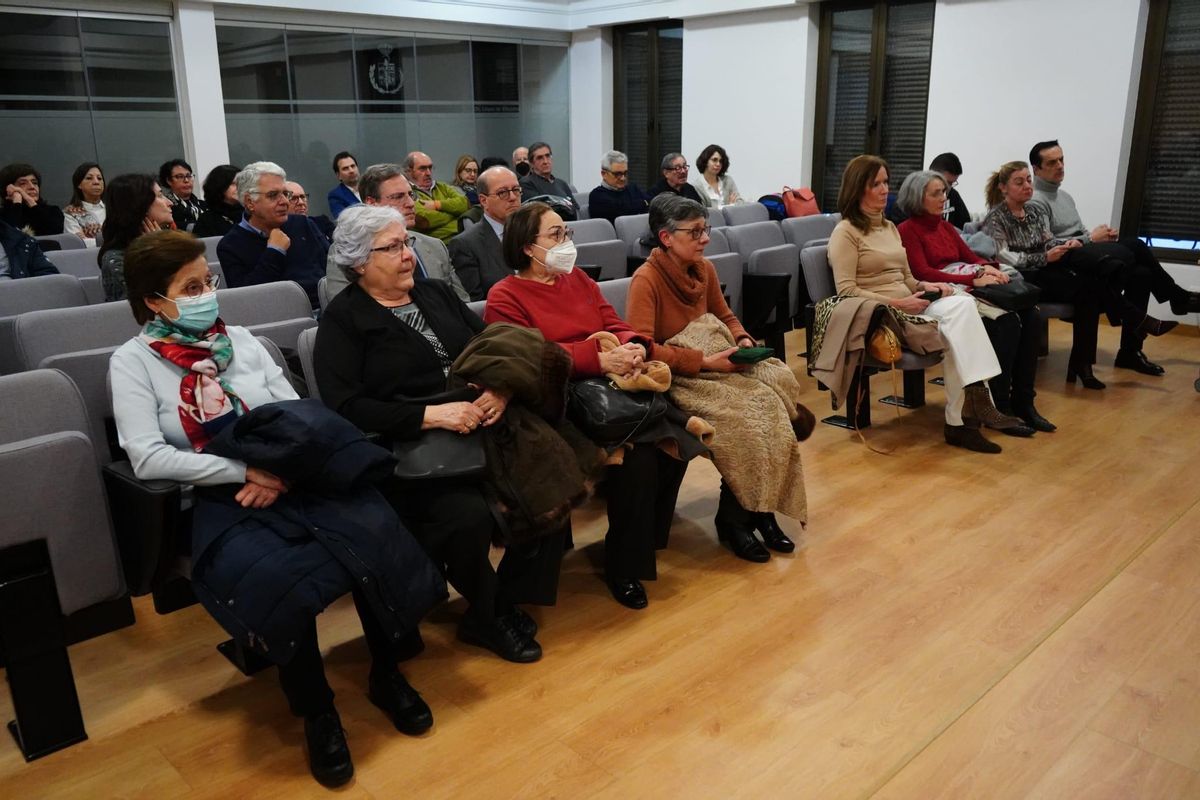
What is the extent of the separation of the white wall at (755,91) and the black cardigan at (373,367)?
7201 millimetres

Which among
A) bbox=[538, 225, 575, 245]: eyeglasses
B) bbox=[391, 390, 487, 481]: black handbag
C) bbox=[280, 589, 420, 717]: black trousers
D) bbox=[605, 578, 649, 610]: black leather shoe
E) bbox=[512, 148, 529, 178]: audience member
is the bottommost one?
bbox=[605, 578, 649, 610]: black leather shoe

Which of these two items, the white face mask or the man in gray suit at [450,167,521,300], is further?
the man in gray suit at [450,167,521,300]

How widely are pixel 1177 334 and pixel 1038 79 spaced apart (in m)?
2.21

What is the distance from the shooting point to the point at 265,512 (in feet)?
7.45

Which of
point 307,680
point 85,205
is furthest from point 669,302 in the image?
point 85,205

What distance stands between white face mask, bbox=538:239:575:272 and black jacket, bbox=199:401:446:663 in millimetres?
990

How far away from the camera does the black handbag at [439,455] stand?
2504 millimetres

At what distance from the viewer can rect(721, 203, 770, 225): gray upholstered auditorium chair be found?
272 inches

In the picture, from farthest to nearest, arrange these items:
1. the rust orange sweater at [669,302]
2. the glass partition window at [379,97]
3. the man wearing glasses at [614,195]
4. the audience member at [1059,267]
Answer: the glass partition window at [379,97] → the man wearing glasses at [614,195] → the audience member at [1059,267] → the rust orange sweater at [669,302]

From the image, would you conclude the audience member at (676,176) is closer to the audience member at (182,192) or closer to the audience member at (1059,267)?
the audience member at (1059,267)

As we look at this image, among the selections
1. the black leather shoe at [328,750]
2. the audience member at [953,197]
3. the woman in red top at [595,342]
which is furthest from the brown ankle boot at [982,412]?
the black leather shoe at [328,750]

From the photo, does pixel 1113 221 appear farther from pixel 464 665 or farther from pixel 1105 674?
pixel 464 665

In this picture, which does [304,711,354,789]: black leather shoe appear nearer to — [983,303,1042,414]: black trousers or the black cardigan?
the black cardigan

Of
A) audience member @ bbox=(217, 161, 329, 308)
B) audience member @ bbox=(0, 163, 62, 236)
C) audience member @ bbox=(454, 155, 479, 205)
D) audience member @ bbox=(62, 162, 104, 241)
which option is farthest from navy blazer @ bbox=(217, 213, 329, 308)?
audience member @ bbox=(454, 155, 479, 205)
